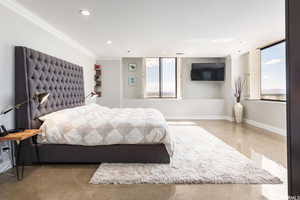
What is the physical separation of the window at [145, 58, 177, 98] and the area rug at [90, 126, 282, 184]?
13.4ft

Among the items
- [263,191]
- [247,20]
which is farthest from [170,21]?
[263,191]

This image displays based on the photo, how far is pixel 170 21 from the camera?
307cm

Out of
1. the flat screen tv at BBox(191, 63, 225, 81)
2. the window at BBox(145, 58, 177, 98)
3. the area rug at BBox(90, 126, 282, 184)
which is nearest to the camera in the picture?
the area rug at BBox(90, 126, 282, 184)

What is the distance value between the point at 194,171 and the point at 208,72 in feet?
16.1

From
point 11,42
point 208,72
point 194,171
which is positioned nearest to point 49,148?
point 11,42

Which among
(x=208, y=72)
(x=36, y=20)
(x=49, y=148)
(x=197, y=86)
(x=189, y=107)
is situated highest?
(x=36, y=20)

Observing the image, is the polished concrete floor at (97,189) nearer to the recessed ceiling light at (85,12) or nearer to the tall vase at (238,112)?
the recessed ceiling light at (85,12)

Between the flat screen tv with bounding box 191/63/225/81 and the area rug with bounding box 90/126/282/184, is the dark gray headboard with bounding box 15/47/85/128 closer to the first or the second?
the area rug with bounding box 90/126/282/184

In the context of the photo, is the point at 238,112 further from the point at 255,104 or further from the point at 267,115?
the point at 267,115

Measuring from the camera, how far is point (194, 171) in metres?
2.22

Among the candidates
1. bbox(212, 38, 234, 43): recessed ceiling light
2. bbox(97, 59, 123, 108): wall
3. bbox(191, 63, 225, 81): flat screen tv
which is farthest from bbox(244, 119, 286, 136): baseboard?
bbox(97, 59, 123, 108): wall

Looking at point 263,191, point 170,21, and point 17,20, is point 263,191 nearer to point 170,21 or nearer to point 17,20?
point 170,21

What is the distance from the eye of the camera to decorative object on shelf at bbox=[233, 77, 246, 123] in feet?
18.3

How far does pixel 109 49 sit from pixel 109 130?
10.8 ft
